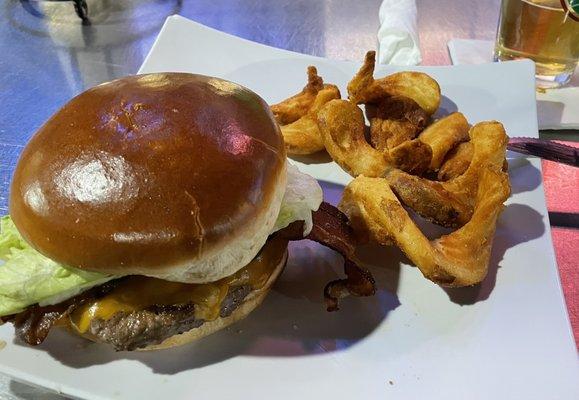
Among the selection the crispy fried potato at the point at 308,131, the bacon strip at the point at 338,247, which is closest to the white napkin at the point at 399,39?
the crispy fried potato at the point at 308,131

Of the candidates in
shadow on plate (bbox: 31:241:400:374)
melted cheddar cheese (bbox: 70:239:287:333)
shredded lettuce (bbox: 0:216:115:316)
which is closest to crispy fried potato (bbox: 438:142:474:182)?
shadow on plate (bbox: 31:241:400:374)

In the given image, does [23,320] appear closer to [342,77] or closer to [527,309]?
[527,309]

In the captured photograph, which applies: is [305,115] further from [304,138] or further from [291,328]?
[291,328]

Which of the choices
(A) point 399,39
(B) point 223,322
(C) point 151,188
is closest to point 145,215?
(C) point 151,188

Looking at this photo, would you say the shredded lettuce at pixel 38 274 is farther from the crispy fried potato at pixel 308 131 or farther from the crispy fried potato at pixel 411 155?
the crispy fried potato at pixel 308 131

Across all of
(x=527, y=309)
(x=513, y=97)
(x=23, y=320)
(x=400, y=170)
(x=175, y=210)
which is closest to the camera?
(x=175, y=210)

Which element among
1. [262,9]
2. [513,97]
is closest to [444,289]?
[513,97]
